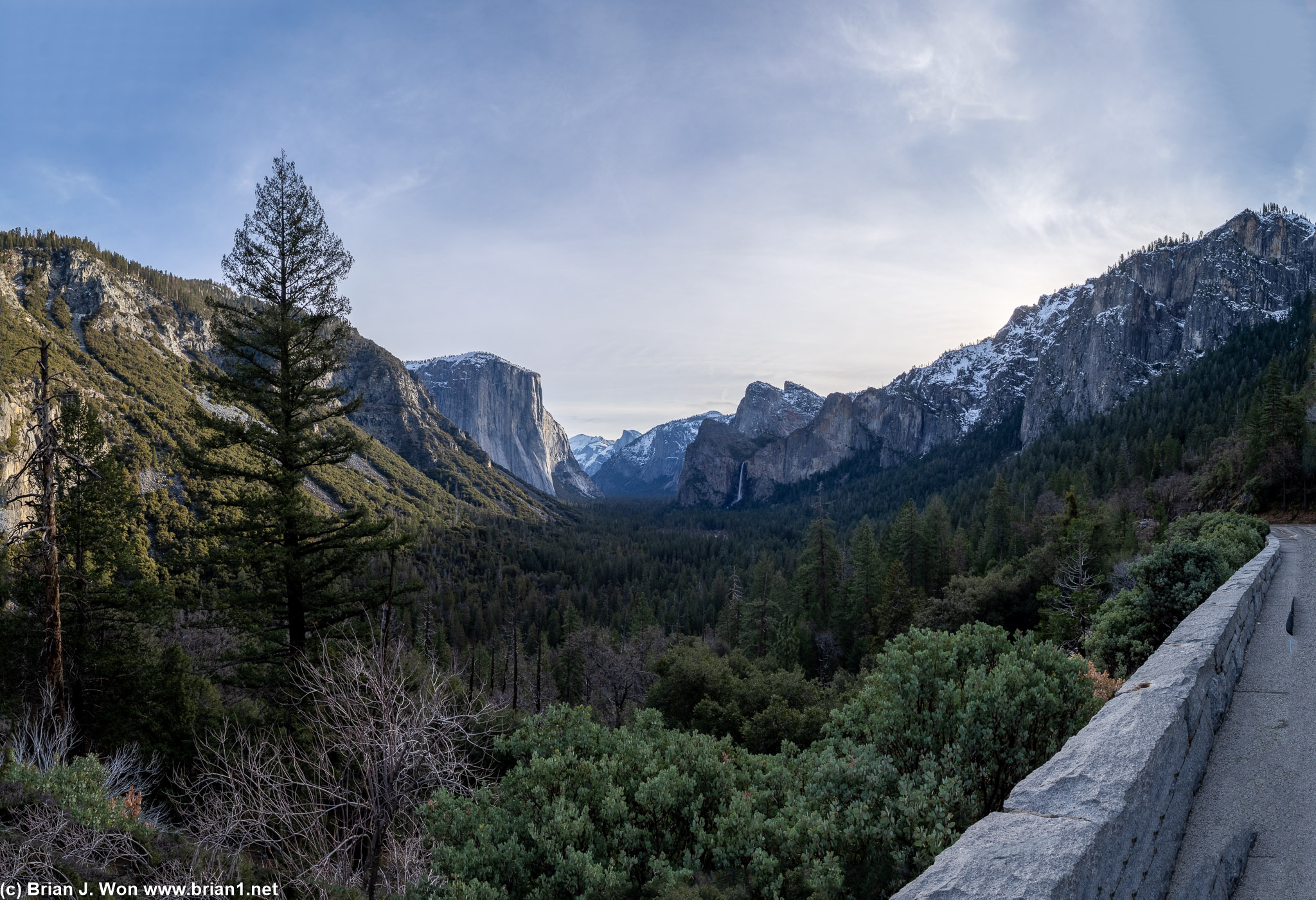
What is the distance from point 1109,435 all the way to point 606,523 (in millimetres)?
136246

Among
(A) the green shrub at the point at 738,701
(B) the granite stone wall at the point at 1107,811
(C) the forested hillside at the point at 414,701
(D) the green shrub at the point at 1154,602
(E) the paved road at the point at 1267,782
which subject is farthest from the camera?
(A) the green shrub at the point at 738,701

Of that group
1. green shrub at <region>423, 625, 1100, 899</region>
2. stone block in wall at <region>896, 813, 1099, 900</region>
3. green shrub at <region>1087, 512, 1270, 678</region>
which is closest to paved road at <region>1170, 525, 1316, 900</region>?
green shrub at <region>423, 625, 1100, 899</region>

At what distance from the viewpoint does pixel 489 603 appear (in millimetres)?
80500

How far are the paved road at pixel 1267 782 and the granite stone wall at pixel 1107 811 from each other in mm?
134

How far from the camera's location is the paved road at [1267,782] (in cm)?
384

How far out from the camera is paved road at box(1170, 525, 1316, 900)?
12.6 ft

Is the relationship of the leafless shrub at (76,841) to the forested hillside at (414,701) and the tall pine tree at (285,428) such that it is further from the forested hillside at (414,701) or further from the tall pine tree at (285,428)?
the tall pine tree at (285,428)

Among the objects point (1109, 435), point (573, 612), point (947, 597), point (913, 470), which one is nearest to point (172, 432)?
point (573, 612)

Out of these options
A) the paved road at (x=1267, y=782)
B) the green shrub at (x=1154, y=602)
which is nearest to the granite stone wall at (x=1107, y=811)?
the paved road at (x=1267, y=782)

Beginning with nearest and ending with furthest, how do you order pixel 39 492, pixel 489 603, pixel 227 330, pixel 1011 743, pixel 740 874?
pixel 740 874 → pixel 1011 743 → pixel 39 492 → pixel 227 330 → pixel 489 603

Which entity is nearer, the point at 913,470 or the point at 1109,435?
the point at 1109,435

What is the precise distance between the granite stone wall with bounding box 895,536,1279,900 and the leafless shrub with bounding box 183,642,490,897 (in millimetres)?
5277

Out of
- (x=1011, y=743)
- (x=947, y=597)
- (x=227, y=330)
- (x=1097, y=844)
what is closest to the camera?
(x=1097, y=844)

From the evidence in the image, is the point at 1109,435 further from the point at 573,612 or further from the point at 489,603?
the point at 489,603
